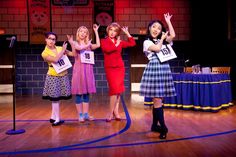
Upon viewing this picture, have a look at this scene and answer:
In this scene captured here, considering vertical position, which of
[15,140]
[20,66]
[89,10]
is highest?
[89,10]

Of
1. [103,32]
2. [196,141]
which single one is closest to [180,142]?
[196,141]

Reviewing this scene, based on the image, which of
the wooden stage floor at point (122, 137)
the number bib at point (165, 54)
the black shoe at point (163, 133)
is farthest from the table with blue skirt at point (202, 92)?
the black shoe at point (163, 133)

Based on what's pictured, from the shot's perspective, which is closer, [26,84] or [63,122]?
[63,122]

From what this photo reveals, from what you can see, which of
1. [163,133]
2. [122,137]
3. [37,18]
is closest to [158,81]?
[163,133]

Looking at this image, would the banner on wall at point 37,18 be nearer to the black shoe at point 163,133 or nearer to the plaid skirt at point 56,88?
the plaid skirt at point 56,88

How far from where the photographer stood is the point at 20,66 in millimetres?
9914

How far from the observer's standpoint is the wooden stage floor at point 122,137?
10.2 feet

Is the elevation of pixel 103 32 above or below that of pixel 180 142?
above

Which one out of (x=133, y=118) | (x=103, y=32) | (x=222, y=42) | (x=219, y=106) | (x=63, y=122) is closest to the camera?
(x=63, y=122)

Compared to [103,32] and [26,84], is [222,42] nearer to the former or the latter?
[103,32]

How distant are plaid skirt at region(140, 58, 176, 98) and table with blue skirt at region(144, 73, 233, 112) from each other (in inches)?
83.7

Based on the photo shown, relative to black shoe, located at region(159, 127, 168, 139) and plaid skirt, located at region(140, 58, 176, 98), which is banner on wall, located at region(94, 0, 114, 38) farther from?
black shoe, located at region(159, 127, 168, 139)

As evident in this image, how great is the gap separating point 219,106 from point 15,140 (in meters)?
3.61

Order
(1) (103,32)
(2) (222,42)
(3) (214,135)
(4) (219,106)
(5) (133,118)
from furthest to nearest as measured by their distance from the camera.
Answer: (1) (103,32) < (2) (222,42) < (4) (219,106) < (5) (133,118) < (3) (214,135)
